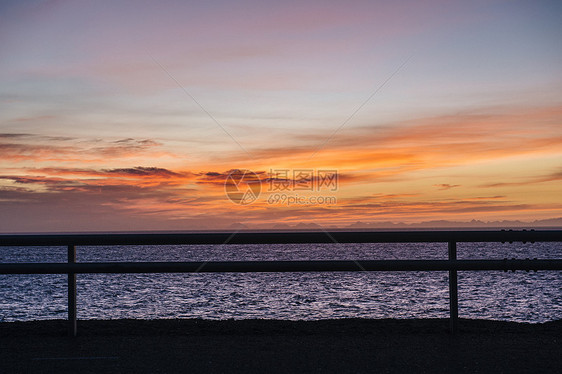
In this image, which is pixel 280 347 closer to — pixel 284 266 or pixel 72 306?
pixel 284 266

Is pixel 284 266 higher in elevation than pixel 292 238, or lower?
lower

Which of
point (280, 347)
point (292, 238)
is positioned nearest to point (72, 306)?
point (280, 347)

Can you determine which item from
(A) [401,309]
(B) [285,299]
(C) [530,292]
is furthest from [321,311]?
(C) [530,292]

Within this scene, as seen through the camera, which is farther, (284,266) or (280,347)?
(284,266)

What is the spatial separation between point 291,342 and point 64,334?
8.71ft

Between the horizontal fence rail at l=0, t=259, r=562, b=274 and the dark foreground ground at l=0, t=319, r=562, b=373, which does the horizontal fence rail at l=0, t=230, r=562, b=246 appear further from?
the dark foreground ground at l=0, t=319, r=562, b=373

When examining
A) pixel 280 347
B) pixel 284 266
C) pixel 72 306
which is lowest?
pixel 280 347

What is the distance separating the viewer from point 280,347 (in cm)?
545

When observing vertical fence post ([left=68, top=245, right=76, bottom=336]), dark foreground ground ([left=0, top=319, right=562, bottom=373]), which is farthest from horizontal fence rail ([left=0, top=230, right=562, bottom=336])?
dark foreground ground ([left=0, top=319, right=562, bottom=373])

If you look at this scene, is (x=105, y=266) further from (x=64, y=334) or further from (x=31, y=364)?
(x=31, y=364)

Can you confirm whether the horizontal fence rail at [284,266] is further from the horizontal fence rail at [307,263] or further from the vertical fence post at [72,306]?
the vertical fence post at [72,306]

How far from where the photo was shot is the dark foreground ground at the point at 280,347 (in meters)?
4.74

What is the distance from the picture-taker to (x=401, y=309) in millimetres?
21234

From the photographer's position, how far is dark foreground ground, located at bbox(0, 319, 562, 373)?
4738 millimetres
